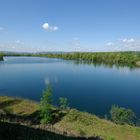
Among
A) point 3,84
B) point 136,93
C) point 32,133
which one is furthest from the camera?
point 3,84

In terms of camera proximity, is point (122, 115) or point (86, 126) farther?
point (122, 115)

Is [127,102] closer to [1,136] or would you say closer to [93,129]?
[93,129]

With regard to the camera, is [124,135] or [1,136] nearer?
[1,136]

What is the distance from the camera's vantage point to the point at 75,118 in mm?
48531

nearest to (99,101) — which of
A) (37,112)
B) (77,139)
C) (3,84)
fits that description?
(37,112)

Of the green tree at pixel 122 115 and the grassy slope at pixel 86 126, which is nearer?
the grassy slope at pixel 86 126

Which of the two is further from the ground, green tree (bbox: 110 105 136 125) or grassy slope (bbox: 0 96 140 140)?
grassy slope (bbox: 0 96 140 140)

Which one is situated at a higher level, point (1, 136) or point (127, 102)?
point (1, 136)

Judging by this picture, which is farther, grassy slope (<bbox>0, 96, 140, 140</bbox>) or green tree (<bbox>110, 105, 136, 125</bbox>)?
green tree (<bbox>110, 105, 136, 125</bbox>)

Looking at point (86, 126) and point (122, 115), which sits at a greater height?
point (86, 126)

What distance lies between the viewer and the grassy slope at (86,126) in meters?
39.0

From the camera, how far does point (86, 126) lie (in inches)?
1690

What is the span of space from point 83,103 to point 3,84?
44189 millimetres

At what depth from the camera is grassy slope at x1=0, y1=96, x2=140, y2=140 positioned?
39000 mm
